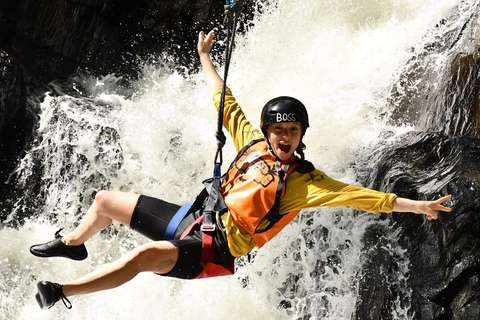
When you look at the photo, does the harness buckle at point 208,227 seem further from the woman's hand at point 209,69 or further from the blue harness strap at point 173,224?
the woman's hand at point 209,69

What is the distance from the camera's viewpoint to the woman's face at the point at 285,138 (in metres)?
3.74

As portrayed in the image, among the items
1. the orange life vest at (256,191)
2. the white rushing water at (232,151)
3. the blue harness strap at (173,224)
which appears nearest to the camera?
the orange life vest at (256,191)

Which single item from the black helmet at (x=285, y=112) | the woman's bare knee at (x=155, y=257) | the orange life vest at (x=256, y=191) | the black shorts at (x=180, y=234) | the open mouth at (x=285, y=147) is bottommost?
the woman's bare knee at (x=155, y=257)

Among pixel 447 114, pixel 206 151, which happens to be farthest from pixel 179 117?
pixel 447 114

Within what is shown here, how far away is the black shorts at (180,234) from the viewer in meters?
3.67

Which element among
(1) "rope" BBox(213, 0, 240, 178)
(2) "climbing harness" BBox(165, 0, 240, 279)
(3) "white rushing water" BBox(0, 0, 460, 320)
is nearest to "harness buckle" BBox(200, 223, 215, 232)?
(2) "climbing harness" BBox(165, 0, 240, 279)

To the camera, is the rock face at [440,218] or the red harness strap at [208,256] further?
the rock face at [440,218]

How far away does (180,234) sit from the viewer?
152 inches

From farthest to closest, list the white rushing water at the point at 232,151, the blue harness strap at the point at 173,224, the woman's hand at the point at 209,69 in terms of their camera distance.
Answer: the white rushing water at the point at 232,151 → the woman's hand at the point at 209,69 → the blue harness strap at the point at 173,224

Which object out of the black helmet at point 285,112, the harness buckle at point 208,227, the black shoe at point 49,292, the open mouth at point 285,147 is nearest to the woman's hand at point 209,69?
the black helmet at point 285,112

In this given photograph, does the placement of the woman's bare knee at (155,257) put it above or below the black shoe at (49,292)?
above

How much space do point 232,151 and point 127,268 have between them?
333 cm

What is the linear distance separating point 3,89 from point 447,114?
5423 mm

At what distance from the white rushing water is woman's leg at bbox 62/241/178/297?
1798 mm
